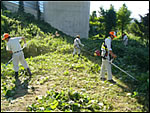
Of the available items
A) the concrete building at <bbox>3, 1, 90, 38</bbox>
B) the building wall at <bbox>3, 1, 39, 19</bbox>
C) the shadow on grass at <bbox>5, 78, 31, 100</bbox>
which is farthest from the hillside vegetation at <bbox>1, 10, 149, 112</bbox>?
the concrete building at <bbox>3, 1, 90, 38</bbox>

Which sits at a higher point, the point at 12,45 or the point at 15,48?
the point at 12,45

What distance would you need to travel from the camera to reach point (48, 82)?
21.5 feet

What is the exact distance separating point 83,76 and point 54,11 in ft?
64.3

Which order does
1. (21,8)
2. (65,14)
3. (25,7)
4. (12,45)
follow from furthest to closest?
(65,14)
(25,7)
(21,8)
(12,45)

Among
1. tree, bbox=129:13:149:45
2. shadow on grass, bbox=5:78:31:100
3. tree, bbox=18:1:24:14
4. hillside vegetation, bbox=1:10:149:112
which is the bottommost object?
shadow on grass, bbox=5:78:31:100

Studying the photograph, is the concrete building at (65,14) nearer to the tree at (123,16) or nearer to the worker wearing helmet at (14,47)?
the tree at (123,16)

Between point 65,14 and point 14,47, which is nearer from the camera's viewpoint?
point 14,47

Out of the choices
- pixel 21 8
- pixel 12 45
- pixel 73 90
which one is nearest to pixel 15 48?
pixel 12 45

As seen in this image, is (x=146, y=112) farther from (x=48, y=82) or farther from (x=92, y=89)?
(x=48, y=82)

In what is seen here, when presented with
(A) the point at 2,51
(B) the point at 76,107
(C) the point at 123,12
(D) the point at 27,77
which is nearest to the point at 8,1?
(A) the point at 2,51

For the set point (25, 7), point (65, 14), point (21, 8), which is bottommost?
point (65, 14)

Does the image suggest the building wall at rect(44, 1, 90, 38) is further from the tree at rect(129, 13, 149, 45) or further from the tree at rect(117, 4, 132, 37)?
the tree at rect(117, 4, 132, 37)

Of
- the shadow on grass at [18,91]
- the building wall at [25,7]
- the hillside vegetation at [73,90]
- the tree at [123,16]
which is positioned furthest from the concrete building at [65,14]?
the shadow on grass at [18,91]

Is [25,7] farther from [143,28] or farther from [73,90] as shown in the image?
[73,90]
